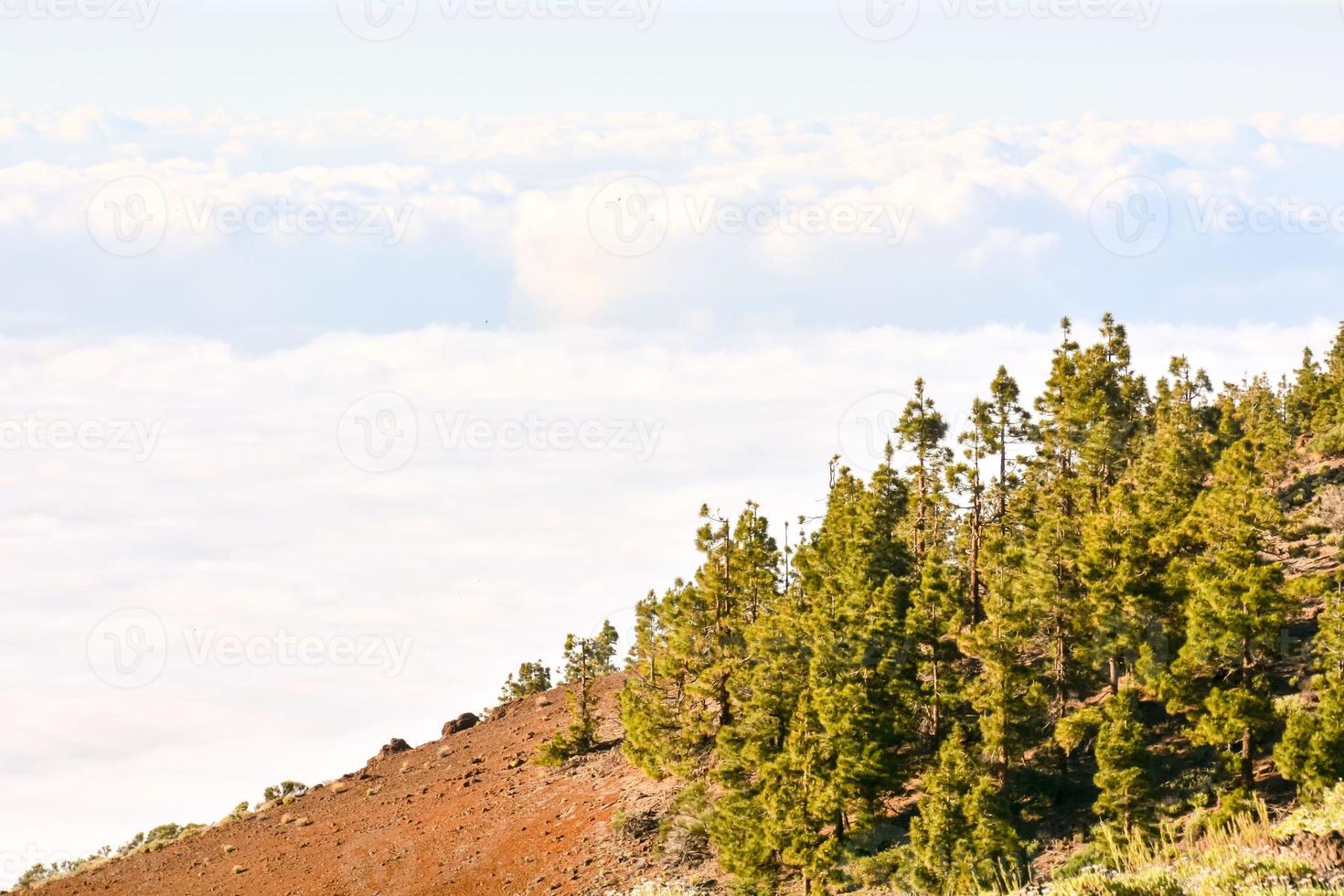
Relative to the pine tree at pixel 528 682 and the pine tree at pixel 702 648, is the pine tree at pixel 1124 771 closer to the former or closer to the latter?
the pine tree at pixel 702 648

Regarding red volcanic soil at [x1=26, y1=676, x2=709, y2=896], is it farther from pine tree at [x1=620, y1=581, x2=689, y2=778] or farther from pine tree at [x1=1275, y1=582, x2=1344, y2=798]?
pine tree at [x1=1275, y1=582, x2=1344, y2=798]

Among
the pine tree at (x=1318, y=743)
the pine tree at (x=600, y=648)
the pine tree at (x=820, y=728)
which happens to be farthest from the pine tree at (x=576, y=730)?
the pine tree at (x=1318, y=743)

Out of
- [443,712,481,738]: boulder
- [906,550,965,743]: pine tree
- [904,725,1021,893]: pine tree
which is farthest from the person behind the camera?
[443,712,481,738]: boulder

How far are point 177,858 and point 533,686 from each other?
112ft

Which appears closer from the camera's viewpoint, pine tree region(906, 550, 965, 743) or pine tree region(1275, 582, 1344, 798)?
pine tree region(1275, 582, 1344, 798)

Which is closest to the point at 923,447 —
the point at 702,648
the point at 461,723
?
the point at 702,648

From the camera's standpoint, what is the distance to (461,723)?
342 feet

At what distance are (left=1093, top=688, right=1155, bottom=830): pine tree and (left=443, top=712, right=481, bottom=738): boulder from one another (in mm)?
64456

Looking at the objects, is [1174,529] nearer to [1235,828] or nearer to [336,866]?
[1235,828]

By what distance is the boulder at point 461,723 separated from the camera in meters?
104

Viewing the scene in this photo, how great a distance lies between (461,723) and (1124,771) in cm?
6668

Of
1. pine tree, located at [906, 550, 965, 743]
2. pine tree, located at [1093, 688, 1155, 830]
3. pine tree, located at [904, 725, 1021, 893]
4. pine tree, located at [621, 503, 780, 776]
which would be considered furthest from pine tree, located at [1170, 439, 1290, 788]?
pine tree, located at [621, 503, 780, 776]

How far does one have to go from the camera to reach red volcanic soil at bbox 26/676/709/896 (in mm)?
67062

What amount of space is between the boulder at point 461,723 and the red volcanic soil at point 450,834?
1.90 m
